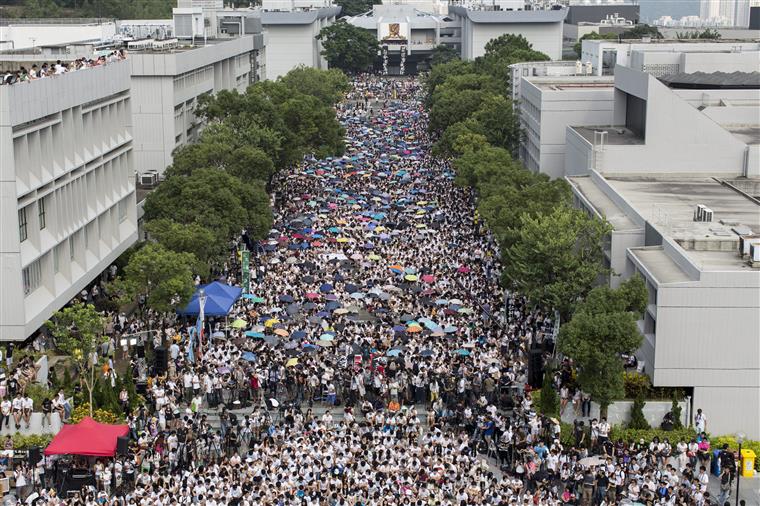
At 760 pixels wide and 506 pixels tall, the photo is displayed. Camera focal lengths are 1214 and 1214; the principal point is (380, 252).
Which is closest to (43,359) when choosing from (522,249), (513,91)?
(522,249)

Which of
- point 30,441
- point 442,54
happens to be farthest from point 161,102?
point 442,54

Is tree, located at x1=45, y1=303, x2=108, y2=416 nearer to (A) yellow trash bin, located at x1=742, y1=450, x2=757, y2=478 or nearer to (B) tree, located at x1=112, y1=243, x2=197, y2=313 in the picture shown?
(B) tree, located at x1=112, y1=243, x2=197, y2=313

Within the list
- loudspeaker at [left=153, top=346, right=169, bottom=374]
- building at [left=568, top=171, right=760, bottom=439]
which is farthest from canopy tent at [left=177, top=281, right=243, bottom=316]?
building at [left=568, top=171, right=760, bottom=439]

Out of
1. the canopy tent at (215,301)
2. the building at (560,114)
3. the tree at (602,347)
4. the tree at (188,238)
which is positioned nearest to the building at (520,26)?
the building at (560,114)

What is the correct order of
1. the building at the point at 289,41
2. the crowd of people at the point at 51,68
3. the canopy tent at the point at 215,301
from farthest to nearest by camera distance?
the building at the point at 289,41 → the canopy tent at the point at 215,301 → the crowd of people at the point at 51,68

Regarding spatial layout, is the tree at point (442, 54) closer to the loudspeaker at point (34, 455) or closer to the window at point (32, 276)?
the window at point (32, 276)

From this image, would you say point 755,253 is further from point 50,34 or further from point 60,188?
point 50,34
